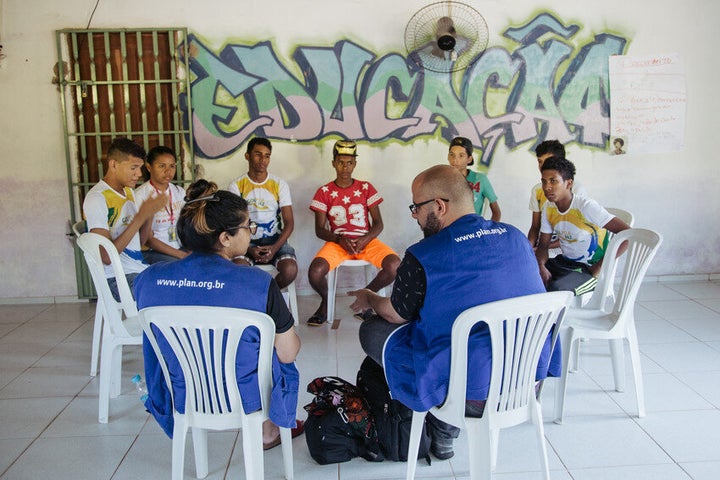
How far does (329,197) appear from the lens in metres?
4.58

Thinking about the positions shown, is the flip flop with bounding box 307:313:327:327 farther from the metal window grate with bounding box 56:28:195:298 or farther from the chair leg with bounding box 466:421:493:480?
the chair leg with bounding box 466:421:493:480

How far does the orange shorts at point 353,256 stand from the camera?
4.37 metres

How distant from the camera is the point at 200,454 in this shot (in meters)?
2.41

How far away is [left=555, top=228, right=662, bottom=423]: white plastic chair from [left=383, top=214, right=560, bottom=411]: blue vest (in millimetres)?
864

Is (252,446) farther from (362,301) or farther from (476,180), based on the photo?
(476,180)

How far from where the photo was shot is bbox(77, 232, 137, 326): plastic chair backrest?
9.83 ft

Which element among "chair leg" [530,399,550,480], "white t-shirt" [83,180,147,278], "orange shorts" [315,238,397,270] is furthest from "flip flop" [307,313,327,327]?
"chair leg" [530,399,550,480]

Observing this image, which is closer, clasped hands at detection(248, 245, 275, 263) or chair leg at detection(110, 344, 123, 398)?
chair leg at detection(110, 344, 123, 398)

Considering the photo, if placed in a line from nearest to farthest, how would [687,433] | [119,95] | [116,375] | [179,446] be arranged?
[179,446] → [687,433] → [116,375] → [119,95]

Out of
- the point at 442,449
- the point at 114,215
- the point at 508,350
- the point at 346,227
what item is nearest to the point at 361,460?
the point at 442,449

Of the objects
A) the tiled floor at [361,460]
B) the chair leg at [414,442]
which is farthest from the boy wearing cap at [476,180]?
the chair leg at [414,442]

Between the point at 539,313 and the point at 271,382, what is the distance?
94 cm

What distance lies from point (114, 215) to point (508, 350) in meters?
2.37

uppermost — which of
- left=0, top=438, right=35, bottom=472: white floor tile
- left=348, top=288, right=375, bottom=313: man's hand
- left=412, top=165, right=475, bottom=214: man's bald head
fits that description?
left=412, top=165, right=475, bottom=214: man's bald head
